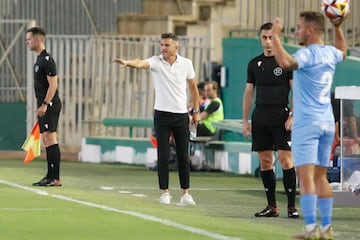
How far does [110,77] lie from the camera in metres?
28.4

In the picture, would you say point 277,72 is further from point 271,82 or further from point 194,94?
point 194,94

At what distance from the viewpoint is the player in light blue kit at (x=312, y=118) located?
38.7 feet

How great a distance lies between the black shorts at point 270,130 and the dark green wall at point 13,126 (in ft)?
49.8

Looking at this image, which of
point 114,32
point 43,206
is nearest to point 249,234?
point 43,206

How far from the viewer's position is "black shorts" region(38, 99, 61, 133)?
18.8 metres

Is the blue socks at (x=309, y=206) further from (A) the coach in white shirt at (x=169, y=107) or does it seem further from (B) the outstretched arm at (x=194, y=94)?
Result: (B) the outstretched arm at (x=194, y=94)

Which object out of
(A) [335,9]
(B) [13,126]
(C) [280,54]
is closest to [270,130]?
(A) [335,9]

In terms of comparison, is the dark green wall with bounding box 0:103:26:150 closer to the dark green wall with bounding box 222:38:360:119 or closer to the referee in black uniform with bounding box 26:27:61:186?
the dark green wall with bounding box 222:38:360:119

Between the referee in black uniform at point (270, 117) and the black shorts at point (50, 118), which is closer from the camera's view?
the referee in black uniform at point (270, 117)

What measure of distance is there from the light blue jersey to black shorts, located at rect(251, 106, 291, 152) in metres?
2.41

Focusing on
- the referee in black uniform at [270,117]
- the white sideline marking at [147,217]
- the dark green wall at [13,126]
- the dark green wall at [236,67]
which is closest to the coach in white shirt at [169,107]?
the white sideline marking at [147,217]

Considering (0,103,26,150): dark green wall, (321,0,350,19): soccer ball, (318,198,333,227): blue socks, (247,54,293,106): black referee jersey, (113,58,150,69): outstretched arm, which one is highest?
(321,0,350,19): soccer ball

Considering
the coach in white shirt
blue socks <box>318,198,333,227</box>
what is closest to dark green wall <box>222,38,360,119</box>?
the coach in white shirt

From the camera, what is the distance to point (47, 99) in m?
18.7
